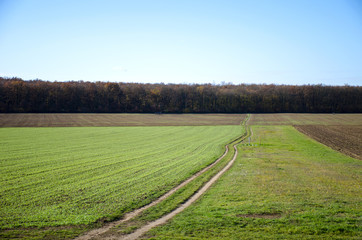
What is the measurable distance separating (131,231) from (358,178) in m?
15.6

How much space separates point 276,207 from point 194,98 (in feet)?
401

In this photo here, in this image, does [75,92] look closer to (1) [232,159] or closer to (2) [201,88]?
(2) [201,88]

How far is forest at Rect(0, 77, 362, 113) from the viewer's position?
117812 millimetres

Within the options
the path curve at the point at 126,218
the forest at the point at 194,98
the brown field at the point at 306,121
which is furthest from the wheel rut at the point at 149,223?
the forest at the point at 194,98

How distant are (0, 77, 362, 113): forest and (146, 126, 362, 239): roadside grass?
4143 inches

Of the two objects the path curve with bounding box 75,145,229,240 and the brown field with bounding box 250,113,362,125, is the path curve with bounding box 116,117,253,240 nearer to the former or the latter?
the path curve with bounding box 75,145,229,240

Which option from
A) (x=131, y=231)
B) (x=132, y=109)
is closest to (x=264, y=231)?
(x=131, y=231)

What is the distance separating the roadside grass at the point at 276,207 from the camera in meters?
9.70

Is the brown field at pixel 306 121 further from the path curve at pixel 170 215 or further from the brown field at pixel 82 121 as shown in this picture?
the path curve at pixel 170 215

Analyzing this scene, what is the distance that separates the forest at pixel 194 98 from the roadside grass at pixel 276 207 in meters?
105

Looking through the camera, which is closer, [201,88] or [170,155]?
[170,155]

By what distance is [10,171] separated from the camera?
60.8 feet

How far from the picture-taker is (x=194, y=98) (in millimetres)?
133750

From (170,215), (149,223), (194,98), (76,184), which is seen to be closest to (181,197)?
(170,215)
